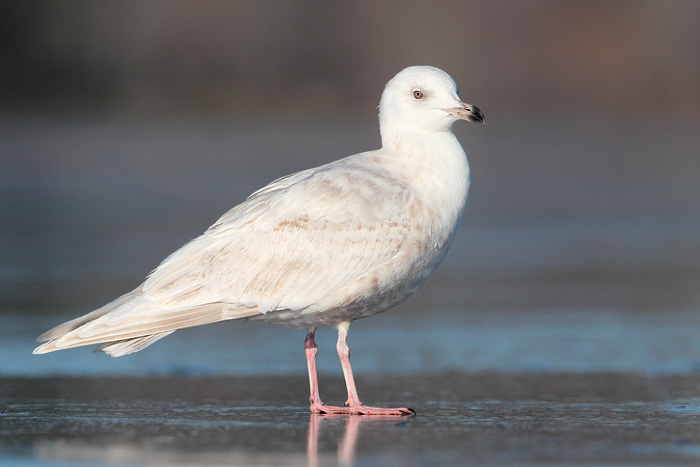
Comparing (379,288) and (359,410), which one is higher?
(379,288)

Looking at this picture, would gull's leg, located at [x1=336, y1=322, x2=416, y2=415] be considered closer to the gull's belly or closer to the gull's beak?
the gull's belly

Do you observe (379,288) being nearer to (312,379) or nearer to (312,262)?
(312,262)

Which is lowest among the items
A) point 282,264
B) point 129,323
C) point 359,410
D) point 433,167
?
point 359,410

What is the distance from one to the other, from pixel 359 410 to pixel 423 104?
1.76 m

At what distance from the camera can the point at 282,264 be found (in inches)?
263

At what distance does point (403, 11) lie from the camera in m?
33.6

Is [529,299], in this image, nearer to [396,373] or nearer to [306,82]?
[396,373]

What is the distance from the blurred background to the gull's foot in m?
1.41

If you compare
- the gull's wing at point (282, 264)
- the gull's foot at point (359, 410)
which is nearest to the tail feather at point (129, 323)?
the gull's wing at point (282, 264)

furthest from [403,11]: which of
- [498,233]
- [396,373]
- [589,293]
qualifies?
[396,373]

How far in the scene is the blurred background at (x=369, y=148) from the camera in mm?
9078

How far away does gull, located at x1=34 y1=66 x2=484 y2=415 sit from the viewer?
6.56 m

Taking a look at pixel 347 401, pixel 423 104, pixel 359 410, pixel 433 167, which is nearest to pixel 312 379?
pixel 347 401

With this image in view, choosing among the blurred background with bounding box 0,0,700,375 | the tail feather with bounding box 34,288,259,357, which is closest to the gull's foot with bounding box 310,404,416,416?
the tail feather with bounding box 34,288,259,357
